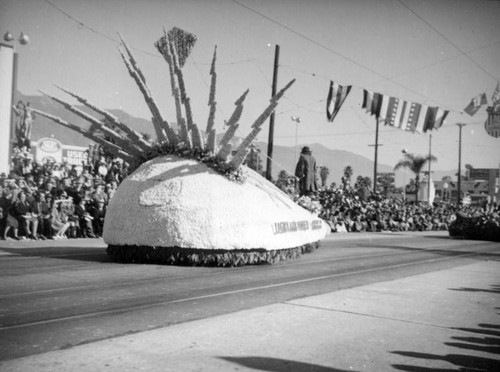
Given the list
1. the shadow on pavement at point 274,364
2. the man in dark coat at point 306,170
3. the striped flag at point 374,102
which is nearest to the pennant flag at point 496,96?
the striped flag at point 374,102

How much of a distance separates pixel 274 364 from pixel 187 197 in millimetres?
5435

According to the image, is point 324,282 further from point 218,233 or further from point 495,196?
point 495,196

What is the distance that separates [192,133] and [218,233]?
7.10ft

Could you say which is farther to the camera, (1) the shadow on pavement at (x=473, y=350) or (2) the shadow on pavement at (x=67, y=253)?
(2) the shadow on pavement at (x=67, y=253)

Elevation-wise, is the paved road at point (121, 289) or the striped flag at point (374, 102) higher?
the striped flag at point (374, 102)

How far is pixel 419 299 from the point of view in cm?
690

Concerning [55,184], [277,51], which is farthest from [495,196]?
[55,184]

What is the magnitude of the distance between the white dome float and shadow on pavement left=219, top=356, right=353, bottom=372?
4950 mm

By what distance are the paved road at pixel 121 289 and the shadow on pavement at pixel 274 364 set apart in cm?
129

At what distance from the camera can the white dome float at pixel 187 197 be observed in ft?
28.9

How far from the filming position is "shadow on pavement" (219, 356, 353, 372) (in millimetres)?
3684

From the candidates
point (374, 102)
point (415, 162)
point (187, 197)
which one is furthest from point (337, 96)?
point (415, 162)

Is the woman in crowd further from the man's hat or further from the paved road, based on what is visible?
the man's hat

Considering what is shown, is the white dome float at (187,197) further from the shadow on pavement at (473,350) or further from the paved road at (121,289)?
the shadow on pavement at (473,350)
